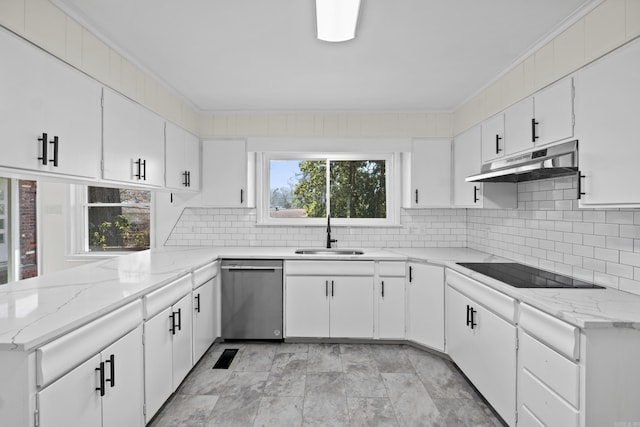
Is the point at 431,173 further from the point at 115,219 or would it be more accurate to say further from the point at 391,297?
the point at 115,219

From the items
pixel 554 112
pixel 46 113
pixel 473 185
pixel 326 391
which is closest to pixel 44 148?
pixel 46 113

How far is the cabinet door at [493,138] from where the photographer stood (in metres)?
2.68

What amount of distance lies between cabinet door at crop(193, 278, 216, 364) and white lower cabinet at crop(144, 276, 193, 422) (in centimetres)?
11

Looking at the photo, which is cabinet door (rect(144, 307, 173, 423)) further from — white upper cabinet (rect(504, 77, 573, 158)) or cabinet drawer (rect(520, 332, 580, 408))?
white upper cabinet (rect(504, 77, 573, 158))

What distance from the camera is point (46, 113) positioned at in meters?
1.68

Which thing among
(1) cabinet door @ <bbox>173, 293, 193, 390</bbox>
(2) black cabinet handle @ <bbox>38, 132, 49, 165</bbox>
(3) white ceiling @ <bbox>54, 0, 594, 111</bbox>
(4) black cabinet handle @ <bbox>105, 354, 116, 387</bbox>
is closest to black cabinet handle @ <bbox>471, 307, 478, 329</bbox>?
(3) white ceiling @ <bbox>54, 0, 594, 111</bbox>

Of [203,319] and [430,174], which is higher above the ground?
[430,174]

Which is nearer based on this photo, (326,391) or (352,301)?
(326,391)

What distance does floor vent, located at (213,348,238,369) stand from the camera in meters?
2.88

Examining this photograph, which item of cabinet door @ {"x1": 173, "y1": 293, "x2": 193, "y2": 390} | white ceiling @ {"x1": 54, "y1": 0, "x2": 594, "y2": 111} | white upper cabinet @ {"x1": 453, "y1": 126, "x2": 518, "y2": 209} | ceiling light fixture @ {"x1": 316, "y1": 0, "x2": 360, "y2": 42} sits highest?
white ceiling @ {"x1": 54, "y1": 0, "x2": 594, "y2": 111}

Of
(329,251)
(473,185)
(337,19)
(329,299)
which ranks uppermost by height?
(337,19)

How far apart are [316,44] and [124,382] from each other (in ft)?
7.57

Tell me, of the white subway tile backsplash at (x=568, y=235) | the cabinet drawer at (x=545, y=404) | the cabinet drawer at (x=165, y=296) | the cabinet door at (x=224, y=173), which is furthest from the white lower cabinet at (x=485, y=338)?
the cabinet door at (x=224, y=173)

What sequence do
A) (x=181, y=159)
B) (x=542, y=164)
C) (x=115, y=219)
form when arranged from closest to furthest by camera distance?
Result: (x=542, y=164) < (x=181, y=159) < (x=115, y=219)
